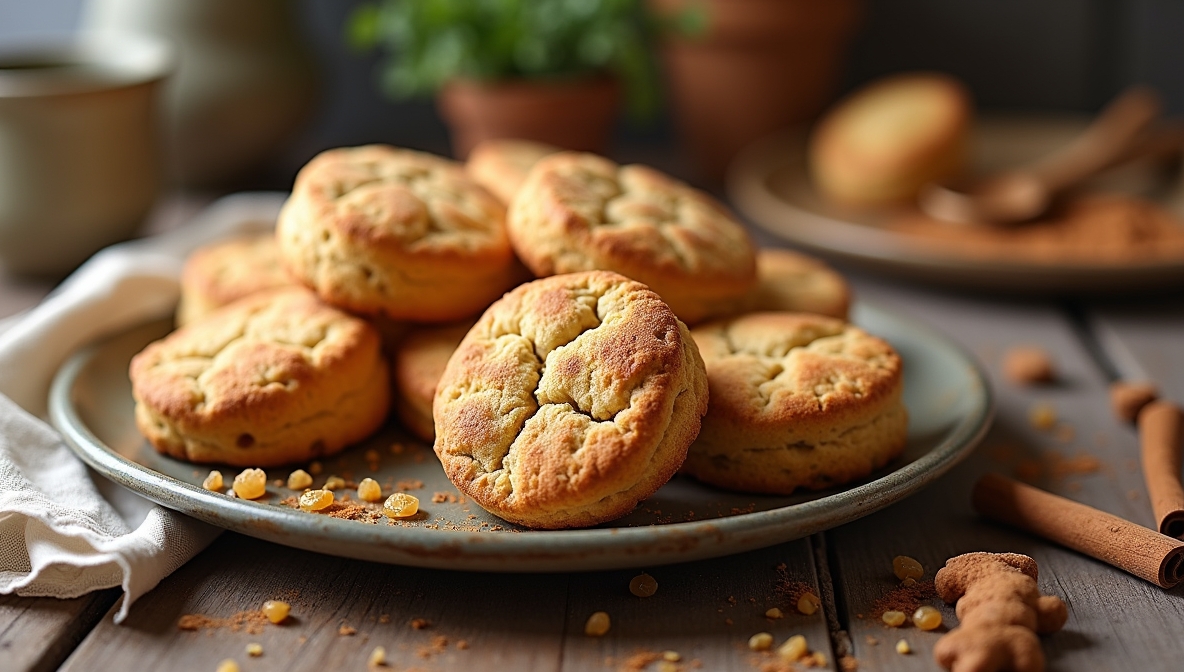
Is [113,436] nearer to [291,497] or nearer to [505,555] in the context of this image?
[291,497]

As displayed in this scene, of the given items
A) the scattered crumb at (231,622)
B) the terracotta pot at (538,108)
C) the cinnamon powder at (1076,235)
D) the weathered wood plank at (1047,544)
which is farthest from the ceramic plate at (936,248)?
the scattered crumb at (231,622)

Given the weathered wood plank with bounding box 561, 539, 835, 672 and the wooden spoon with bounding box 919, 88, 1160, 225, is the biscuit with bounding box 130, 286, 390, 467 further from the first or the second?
the wooden spoon with bounding box 919, 88, 1160, 225

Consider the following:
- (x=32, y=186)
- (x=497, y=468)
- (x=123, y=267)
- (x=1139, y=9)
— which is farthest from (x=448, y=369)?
(x=1139, y=9)

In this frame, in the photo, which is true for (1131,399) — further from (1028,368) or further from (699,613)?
(699,613)

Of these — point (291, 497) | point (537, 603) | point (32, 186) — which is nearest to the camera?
point (537, 603)

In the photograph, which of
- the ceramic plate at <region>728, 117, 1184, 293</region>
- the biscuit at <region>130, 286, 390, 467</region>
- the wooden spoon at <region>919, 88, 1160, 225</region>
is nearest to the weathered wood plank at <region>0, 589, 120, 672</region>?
the biscuit at <region>130, 286, 390, 467</region>
